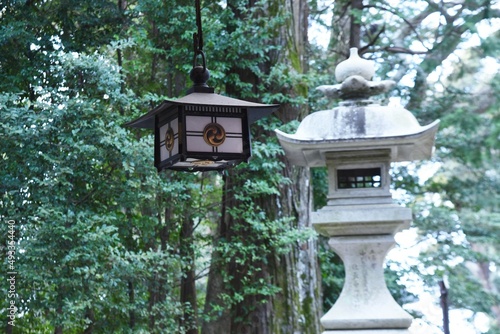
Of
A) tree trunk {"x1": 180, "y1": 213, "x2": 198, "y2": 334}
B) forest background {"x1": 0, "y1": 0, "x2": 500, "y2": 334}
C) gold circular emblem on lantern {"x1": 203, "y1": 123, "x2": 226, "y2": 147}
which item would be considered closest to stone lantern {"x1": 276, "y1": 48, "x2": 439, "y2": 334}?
forest background {"x1": 0, "y1": 0, "x2": 500, "y2": 334}

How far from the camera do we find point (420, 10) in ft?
30.8

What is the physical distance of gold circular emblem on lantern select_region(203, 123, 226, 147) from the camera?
9.29 ft

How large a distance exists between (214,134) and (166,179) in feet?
13.1

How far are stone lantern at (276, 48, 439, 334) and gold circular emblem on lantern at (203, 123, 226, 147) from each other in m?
2.41

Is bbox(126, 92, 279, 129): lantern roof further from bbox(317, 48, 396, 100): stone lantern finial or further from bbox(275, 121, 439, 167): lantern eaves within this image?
bbox(317, 48, 396, 100): stone lantern finial

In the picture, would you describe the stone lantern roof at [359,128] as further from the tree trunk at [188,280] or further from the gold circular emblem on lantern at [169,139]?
the gold circular emblem on lantern at [169,139]

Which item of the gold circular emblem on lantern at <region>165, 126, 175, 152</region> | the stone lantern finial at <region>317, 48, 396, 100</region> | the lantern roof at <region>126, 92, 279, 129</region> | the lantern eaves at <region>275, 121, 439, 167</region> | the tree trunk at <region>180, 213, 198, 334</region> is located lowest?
the tree trunk at <region>180, 213, 198, 334</region>

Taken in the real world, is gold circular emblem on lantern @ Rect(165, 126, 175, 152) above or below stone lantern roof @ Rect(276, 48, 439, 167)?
below

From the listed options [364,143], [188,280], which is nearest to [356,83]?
[364,143]

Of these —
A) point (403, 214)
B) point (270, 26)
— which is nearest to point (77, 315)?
point (403, 214)

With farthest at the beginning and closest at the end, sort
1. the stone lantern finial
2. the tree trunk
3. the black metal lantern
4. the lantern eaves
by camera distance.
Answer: the tree trunk → the stone lantern finial → the lantern eaves → the black metal lantern

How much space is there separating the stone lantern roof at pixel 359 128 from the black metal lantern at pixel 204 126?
7.48ft

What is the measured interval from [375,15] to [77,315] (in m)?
5.16

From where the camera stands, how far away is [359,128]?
17.2 feet
